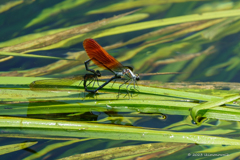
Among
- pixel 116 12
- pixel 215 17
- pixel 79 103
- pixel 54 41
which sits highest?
pixel 116 12

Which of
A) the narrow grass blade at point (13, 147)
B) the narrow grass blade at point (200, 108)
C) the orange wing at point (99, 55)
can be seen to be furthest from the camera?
the orange wing at point (99, 55)

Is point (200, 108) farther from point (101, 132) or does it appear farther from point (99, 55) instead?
point (99, 55)

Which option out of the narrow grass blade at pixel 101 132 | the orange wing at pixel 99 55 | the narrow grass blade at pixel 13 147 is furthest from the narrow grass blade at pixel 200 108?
the narrow grass blade at pixel 13 147

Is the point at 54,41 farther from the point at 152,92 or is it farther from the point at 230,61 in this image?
the point at 230,61

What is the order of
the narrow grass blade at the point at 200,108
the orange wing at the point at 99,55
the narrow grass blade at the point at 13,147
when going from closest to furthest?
the narrow grass blade at the point at 13,147
the narrow grass blade at the point at 200,108
the orange wing at the point at 99,55

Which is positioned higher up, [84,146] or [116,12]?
[116,12]

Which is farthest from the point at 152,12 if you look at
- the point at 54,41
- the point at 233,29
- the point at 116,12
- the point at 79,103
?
the point at 79,103

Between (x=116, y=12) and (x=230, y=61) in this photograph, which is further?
(x=116, y=12)

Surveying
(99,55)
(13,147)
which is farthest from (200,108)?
(13,147)

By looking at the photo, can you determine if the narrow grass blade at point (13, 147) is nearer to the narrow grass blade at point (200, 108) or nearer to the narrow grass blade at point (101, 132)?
the narrow grass blade at point (101, 132)

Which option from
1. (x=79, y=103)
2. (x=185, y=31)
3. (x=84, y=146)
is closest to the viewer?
(x=84, y=146)
